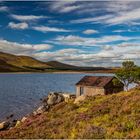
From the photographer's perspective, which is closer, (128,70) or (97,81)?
(128,70)

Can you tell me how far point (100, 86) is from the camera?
6319 centimetres

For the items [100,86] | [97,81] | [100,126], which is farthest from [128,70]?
[100,126]

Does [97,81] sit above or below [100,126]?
above

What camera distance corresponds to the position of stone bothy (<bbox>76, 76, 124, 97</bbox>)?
62844 mm

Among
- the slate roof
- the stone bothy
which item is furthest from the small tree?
the slate roof

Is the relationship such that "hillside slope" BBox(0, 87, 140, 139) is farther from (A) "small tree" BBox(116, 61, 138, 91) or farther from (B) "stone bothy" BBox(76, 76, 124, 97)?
(B) "stone bothy" BBox(76, 76, 124, 97)

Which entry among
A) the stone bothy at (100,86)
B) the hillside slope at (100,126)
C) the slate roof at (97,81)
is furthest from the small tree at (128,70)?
the hillside slope at (100,126)

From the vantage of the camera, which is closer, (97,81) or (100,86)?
(100,86)

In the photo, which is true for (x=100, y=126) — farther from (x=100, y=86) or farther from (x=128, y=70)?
(x=100, y=86)

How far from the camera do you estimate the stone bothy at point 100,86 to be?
62844 millimetres

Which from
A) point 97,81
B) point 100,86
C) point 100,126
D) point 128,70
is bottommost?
point 100,126

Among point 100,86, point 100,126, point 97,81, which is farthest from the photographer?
point 97,81

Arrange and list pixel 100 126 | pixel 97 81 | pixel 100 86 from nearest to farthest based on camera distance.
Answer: pixel 100 126, pixel 100 86, pixel 97 81

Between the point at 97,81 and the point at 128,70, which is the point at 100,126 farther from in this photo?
the point at 97,81
